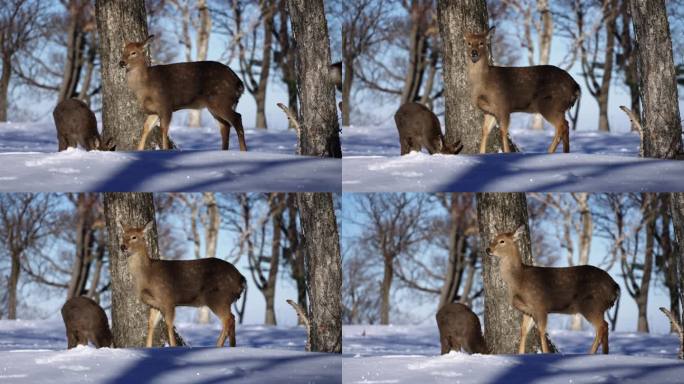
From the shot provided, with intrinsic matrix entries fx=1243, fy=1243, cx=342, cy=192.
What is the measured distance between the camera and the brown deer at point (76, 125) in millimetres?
11641

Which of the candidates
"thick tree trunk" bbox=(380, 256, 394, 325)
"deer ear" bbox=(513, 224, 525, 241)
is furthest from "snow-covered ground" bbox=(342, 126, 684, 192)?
"thick tree trunk" bbox=(380, 256, 394, 325)

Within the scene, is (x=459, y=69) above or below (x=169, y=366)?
above

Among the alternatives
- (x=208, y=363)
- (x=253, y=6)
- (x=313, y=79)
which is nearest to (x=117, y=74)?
(x=313, y=79)

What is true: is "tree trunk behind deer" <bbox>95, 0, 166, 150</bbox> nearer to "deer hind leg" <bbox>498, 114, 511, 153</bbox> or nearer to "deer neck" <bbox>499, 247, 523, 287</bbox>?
"deer hind leg" <bbox>498, 114, 511, 153</bbox>

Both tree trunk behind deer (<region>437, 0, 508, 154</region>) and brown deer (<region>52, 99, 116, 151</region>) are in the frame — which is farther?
tree trunk behind deer (<region>437, 0, 508, 154</region>)

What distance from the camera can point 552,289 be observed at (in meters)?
11.1

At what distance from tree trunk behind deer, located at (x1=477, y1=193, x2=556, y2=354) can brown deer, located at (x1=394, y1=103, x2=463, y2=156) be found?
88 cm

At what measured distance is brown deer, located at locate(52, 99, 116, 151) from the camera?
1164 cm

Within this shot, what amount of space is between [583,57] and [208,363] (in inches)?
529

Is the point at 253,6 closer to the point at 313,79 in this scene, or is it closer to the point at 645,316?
the point at 645,316

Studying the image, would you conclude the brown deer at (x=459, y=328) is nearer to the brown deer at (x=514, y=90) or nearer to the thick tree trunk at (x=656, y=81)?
the brown deer at (x=514, y=90)

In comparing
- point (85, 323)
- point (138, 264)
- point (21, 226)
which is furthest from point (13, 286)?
point (138, 264)

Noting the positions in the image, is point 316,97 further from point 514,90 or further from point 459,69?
point 514,90

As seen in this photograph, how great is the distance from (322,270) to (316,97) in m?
1.74
